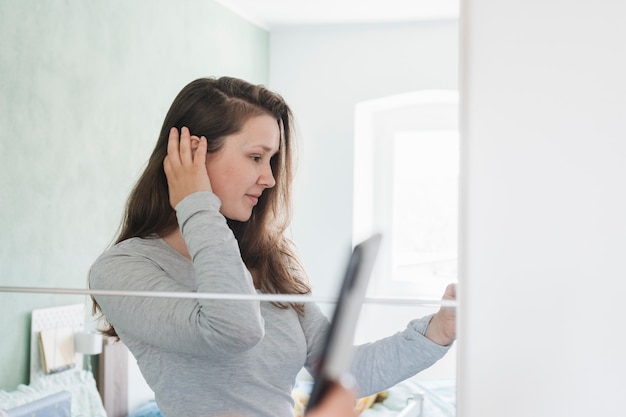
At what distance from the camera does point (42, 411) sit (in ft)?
4.52

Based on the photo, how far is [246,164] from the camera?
4.18 feet

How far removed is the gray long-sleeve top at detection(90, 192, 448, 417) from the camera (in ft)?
3.94

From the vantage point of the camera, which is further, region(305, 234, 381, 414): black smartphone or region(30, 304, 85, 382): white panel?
region(30, 304, 85, 382): white panel

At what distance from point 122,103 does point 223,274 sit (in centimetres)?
41

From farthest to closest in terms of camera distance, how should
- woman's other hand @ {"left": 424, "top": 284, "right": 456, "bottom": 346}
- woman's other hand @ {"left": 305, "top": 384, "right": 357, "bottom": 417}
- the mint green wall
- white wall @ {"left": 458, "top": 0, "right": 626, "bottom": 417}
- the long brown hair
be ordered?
the mint green wall → the long brown hair → woman's other hand @ {"left": 424, "top": 284, "right": 456, "bottom": 346} → white wall @ {"left": 458, "top": 0, "right": 626, "bottom": 417} → woman's other hand @ {"left": 305, "top": 384, "right": 357, "bottom": 417}

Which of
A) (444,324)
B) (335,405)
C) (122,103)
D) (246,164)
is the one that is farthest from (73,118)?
(335,405)

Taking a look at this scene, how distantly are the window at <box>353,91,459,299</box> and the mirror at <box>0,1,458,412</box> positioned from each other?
0.03 m

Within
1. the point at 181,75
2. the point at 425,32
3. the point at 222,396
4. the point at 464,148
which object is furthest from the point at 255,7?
the point at 222,396

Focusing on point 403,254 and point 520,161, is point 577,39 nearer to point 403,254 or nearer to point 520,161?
point 520,161

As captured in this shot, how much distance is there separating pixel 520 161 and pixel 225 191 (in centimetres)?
49

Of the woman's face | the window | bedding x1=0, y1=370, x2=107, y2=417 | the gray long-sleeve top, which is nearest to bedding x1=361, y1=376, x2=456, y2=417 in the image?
the gray long-sleeve top

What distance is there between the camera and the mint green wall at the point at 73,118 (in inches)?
53.2

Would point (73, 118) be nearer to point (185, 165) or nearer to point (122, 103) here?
point (122, 103)

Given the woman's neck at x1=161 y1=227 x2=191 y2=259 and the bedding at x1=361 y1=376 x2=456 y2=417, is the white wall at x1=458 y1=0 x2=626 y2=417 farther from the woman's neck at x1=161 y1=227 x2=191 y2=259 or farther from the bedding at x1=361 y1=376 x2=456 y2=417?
the woman's neck at x1=161 y1=227 x2=191 y2=259
